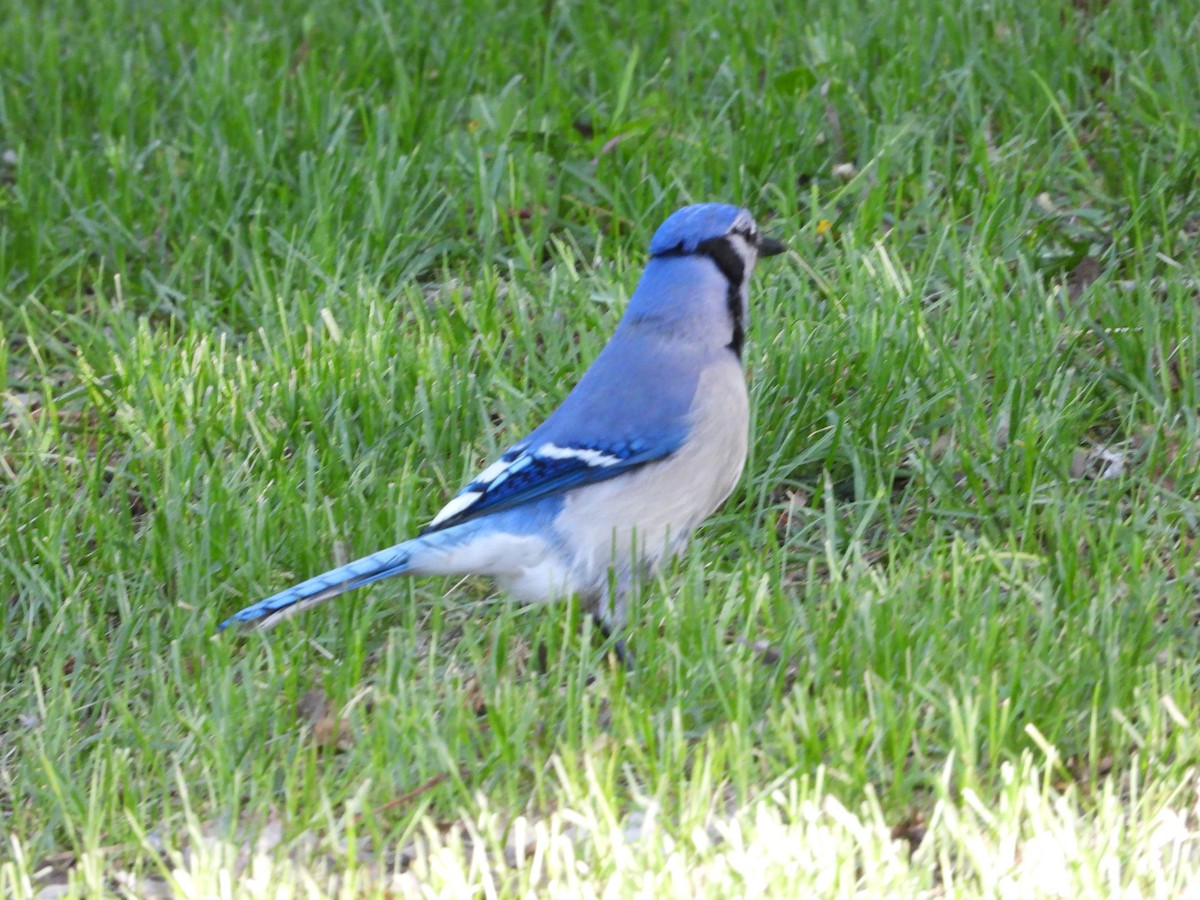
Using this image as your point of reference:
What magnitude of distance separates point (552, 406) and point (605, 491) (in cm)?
73

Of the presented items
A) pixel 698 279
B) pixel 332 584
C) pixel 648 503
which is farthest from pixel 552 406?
pixel 332 584

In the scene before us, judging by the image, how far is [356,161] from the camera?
196 inches

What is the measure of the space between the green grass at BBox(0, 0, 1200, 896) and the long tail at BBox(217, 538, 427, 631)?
0.32 ft

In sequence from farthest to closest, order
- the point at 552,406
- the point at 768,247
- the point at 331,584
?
the point at 552,406
the point at 768,247
the point at 331,584

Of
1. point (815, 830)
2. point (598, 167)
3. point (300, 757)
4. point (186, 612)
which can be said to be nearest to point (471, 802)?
point (300, 757)

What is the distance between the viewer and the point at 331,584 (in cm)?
315

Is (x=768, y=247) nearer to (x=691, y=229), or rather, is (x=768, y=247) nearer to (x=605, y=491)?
(x=691, y=229)

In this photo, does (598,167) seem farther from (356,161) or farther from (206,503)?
(206,503)

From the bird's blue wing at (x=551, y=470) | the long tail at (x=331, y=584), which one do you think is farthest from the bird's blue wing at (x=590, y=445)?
the long tail at (x=331, y=584)

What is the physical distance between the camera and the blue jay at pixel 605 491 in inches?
131

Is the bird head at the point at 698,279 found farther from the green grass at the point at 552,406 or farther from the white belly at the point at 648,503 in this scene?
the green grass at the point at 552,406

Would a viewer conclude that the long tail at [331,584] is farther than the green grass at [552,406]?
Yes

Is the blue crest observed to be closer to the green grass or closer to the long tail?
the green grass

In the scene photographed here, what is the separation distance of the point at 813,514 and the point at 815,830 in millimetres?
1233
